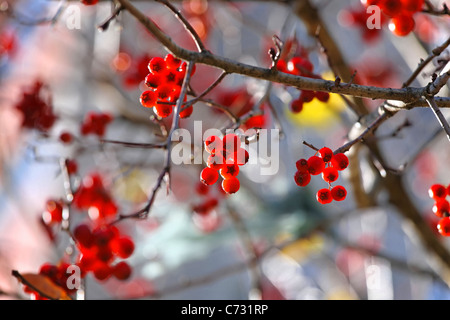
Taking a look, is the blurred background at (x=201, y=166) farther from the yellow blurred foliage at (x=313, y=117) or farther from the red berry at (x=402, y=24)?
the red berry at (x=402, y=24)

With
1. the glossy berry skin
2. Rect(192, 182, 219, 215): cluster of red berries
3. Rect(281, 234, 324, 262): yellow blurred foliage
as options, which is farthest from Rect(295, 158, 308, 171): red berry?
Rect(281, 234, 324, 262): yellow blurred foliage

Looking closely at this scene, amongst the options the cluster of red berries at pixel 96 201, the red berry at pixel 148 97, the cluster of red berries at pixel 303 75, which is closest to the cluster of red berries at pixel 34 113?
the cluster of red berries at pixel 96 201

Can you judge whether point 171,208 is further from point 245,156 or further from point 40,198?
point 245,156

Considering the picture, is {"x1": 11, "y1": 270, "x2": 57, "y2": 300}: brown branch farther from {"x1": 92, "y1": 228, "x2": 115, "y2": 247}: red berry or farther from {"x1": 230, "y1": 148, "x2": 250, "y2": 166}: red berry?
{"x1": 230, "y1": 148, "x2": 250, "y2": 166}: red berry

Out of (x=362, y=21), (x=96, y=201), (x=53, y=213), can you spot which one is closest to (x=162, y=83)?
(x=53, y=213)

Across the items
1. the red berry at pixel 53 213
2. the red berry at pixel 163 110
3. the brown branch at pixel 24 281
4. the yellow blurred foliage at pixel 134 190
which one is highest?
the yellow blurred foliage at pixel 134 190

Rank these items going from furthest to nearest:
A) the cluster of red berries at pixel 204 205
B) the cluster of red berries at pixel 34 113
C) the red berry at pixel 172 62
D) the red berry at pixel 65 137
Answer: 1. the cluster of red berries at pixel 204 205
2. the cluster of red berries at pixel 34 113
3. the red berry at pixel 65 137
4. the red berry at pixel 172 62
